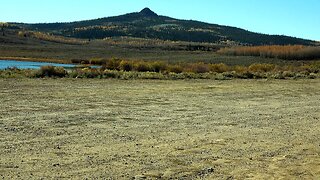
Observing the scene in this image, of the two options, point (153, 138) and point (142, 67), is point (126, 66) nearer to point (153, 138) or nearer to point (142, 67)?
point (142, 67)

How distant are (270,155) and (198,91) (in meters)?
16.2

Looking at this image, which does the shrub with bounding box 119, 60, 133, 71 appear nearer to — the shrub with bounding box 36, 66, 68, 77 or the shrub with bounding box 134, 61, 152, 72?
the shrub with bounding box 134, 61, 152, 72

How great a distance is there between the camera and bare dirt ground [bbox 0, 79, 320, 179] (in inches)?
373

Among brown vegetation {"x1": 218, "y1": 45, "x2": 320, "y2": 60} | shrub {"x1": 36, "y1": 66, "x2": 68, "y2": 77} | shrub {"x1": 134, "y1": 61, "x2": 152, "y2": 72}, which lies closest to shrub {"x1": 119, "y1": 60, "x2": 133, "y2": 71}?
shrub {"x1": 134, "y1": 61, "x2": 152, "y2": 72}

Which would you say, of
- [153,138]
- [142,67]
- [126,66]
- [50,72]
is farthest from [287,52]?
[153,138]

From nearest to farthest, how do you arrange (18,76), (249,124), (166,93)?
1. (249,124)
2. (166,93)
3. (18,76)

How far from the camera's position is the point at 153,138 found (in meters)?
12.6

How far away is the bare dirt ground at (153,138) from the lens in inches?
373

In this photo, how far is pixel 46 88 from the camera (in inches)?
1010

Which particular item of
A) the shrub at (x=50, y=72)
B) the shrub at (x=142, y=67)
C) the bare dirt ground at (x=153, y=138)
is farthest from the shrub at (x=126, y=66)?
the bare dirt ground at (x=153, y=138)

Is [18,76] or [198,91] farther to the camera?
[18,76]

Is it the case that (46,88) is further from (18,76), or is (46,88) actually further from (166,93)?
(18,76)

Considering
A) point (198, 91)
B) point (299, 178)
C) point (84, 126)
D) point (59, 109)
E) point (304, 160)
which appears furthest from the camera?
point (198, 91)

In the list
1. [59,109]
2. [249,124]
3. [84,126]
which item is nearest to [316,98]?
[249,124]
